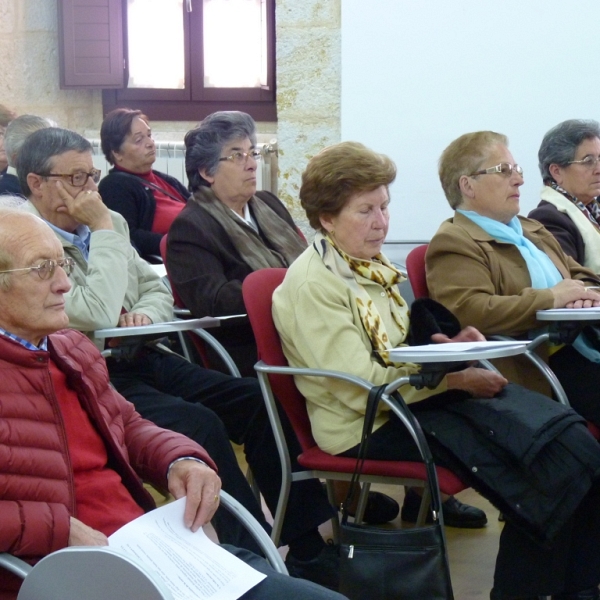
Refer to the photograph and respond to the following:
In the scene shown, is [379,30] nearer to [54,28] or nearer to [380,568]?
[54,28]

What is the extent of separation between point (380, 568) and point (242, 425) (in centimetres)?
86

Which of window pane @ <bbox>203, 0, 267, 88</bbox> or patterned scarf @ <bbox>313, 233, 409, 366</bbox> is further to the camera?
window pane @ <bbox>203, 0, 267, 88</bbox>

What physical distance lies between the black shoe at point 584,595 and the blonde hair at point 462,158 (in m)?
1.31

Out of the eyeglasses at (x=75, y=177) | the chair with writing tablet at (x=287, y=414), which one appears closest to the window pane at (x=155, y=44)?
the eyeglasses at (x=75, y=177)

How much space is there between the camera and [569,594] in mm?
2359

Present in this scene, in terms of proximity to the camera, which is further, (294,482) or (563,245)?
(563,245)

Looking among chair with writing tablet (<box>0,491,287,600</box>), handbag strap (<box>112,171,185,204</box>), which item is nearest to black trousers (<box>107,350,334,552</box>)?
chair with writing tablet (<box>0,491,287,600</box>)

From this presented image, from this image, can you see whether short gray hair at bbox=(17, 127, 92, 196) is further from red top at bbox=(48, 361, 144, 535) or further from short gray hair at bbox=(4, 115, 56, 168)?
red top at bbox=(48, 361, 144, 535)

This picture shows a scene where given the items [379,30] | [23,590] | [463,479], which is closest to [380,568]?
[463,479]

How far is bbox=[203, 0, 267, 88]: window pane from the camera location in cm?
562

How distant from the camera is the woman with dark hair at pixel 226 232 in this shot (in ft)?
10.1

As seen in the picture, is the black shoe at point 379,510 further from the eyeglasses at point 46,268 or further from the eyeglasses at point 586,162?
the eyeglasses at point 46,268

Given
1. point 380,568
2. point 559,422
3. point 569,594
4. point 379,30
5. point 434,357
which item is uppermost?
point 379,30

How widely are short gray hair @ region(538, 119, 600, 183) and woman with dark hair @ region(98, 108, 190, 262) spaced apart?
1669 millimetres
